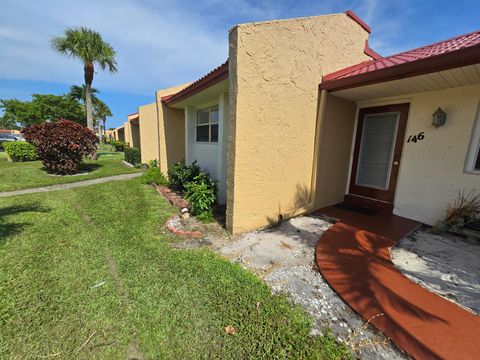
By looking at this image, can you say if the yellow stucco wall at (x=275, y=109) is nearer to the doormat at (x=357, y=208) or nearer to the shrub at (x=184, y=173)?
the doormat at (x=357, y=208)

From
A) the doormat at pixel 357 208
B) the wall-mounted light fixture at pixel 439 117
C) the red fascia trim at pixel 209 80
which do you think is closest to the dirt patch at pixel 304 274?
the doormat at pixel 357 208

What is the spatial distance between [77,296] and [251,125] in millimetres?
3497

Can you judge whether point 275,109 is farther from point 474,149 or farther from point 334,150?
point 474,149

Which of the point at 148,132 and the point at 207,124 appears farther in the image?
the point at 148,132

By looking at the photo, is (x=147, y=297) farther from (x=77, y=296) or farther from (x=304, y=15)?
(x=304, y=15)

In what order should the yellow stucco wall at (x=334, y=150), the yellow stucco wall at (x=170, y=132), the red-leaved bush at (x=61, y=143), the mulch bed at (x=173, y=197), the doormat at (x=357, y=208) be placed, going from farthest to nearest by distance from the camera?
the red-leaved bush at (x=61, y=143) < the yellow stucco wall at (x=170, y=132) < the mulch bed at (x=173, y=197) < the doormat at (x=357, y=208) < the yellow stucco wall at (x=334, y=150)

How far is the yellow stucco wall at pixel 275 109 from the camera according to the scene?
3.74 metres

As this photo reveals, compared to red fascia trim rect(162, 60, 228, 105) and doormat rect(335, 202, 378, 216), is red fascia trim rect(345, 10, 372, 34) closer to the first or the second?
red fascia trim rect(162, 60, 228, 105)

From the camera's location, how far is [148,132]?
38.2 feet

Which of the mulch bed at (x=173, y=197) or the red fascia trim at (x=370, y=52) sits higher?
the red fascia trim at (x=370, y=52)

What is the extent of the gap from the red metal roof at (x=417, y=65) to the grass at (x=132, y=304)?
4110mm

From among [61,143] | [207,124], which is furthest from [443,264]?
[61,143]

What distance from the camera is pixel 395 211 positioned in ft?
17.3

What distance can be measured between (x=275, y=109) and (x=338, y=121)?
7.27 feet
